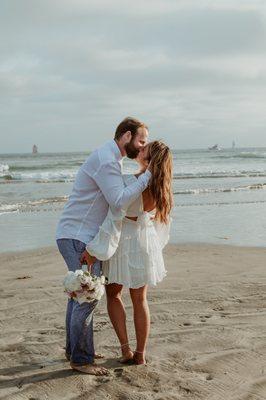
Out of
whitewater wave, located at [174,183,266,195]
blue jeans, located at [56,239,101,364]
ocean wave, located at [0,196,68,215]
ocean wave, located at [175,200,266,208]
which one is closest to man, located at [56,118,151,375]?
blue jeans, located at [56,239,101,364]

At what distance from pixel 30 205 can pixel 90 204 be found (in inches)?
525

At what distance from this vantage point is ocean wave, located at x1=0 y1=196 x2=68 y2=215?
1619cm

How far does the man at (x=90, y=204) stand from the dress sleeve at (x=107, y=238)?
92 millimetres

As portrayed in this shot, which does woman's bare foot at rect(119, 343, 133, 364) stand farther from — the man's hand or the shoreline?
the shoreline

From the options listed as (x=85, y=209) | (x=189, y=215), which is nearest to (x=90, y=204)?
(x=85, y=209)

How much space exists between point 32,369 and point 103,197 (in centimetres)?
147

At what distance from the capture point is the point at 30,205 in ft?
57.1

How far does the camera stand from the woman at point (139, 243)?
4.26 m

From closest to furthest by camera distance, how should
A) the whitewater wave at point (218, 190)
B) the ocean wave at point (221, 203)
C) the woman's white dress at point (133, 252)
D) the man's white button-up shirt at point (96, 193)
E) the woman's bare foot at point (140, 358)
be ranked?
1. the man's white button-up shirt at point (96, 193)
2. the woman's white dress at point (133, 252)
3. the woman's bare foot at point (140, 358)
4. the ocean wave at point (221, 203)
5. the whitewater wave at point (218, 190)

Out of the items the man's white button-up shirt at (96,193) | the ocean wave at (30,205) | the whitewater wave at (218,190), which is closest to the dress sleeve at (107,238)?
the man's white button-up shirt at (96,193)

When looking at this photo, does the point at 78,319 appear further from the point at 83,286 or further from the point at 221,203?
the point at 221,203

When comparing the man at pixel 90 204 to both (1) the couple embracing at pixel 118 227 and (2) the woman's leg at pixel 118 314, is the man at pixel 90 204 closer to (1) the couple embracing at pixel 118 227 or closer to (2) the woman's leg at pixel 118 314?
(1) the couple embracing at pixel 118 227

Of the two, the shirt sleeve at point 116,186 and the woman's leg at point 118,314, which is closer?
the shirt sleeve at point 116,186

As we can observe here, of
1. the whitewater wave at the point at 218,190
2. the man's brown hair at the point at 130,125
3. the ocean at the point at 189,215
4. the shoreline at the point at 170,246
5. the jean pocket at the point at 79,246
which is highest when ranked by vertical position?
the man's brown hair at the point at 130,125
